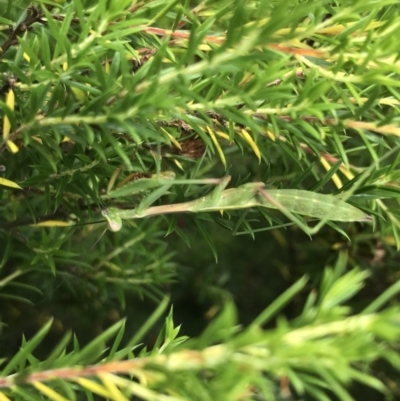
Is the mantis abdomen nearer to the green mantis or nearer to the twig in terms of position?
the green mantis

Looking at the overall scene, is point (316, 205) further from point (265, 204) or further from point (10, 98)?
point (10, 98)

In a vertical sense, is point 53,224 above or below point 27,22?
below

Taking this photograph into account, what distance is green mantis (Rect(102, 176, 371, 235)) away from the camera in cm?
30

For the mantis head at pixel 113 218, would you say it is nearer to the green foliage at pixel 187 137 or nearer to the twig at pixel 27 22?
the green foliage at pixel 187 137

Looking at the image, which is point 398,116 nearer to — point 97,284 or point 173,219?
point 173,219

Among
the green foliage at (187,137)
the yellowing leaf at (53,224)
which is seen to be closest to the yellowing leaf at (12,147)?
the green foliage at (187,137)

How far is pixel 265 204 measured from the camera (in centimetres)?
32

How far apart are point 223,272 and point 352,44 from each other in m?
0.55

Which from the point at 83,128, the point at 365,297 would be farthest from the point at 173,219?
the point at 365,297

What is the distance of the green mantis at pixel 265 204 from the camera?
302 millimetres

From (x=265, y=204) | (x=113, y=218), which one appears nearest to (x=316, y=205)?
(x=265, y=204)

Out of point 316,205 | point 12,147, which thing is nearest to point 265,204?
point 316,205

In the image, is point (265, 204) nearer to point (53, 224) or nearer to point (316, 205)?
point (316, 205)

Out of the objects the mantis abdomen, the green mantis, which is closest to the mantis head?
the green mantis
